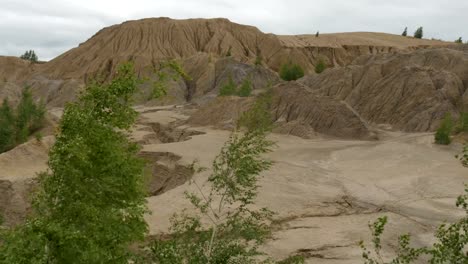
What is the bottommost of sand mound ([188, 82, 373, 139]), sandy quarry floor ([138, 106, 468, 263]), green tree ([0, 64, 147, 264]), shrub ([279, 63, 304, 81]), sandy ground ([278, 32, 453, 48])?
sandy quarry floor ([138, 106, 468, 263])

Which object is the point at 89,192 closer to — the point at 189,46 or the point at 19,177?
the point at 19,177

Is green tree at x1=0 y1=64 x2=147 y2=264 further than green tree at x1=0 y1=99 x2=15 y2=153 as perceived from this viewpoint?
No

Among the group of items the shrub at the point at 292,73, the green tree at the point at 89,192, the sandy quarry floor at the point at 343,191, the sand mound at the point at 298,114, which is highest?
the green tree at the point at 89,192

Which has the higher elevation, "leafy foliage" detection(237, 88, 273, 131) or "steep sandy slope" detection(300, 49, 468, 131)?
"leafy foliage" detection(237, 88, 273, 131)

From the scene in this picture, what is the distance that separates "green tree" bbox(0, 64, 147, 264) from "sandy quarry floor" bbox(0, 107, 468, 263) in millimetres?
9797

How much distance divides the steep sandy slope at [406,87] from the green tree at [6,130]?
25.2 metres

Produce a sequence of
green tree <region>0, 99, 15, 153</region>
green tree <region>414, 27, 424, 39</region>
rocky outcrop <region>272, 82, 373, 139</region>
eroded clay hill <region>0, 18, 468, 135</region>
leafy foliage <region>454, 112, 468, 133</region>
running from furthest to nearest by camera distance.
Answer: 1. green tree <region>414, 27, 424, 39</region>
2. eroded clay hill <region>0, 18, 468, 135</region>
3. rocky outcrop <region>272, 82, 373, 139</region>
4. green tree <region>0, 99, 15, 153</region>
5. leafy foliage <region>454, 112, 468, 133</region>

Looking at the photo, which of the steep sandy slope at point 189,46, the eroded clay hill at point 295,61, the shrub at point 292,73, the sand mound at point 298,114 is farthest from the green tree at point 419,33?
the sand mound at point 298,114

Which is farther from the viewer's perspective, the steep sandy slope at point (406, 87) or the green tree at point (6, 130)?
the steep sandy slope at point (406, 87)

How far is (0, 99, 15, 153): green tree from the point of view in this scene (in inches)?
1517

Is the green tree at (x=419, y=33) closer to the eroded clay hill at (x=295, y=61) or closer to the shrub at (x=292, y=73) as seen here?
the eroded clay hill at (x=295, y=61)

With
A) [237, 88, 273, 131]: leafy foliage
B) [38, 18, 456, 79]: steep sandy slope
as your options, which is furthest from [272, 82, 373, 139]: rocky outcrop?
[38, 18, 456, 79]: steep sandy slope

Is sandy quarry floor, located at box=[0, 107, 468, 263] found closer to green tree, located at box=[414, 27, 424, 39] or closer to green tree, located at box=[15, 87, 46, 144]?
green tree, located at box=[15, 87, 46, 144]

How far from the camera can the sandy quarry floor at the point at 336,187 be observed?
18.8m
